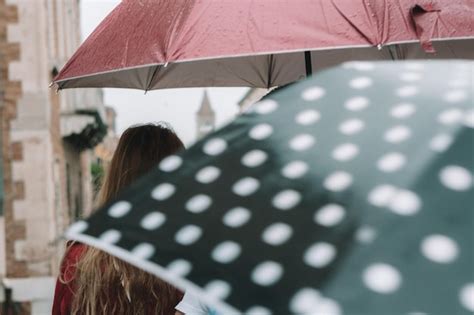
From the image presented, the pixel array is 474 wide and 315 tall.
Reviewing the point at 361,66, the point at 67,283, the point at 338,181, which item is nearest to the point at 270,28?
the point at 67,283

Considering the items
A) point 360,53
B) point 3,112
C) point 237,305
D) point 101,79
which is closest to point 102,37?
point 101,79

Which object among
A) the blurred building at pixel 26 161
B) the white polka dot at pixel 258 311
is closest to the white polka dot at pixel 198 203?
the white polka dot at pixel 258 311

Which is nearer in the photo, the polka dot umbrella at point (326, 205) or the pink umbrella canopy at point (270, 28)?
the polka dot umbrella at point (326, 205)

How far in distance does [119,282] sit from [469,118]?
1.80 m

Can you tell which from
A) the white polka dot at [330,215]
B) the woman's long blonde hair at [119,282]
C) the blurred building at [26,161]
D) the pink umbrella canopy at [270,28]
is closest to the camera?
the white polka dot at [330,215]

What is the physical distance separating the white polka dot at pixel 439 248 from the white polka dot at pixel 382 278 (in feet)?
0.16

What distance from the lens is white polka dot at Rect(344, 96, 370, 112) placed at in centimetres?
121

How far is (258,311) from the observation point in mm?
1047

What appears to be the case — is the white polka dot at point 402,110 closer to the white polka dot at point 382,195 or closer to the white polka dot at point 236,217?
the white polka dot at point 382,195

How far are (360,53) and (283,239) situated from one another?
366 centimetres

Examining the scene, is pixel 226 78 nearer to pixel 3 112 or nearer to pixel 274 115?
pixel 274 115

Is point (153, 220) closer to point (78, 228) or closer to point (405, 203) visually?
point (78, 228)

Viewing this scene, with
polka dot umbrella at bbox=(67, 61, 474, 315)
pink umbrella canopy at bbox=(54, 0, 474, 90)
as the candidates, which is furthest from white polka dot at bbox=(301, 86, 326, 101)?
pink umbrella canopy at bbox=(54, 0, 474, 90)

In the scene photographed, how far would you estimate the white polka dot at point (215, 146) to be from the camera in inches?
49.4
